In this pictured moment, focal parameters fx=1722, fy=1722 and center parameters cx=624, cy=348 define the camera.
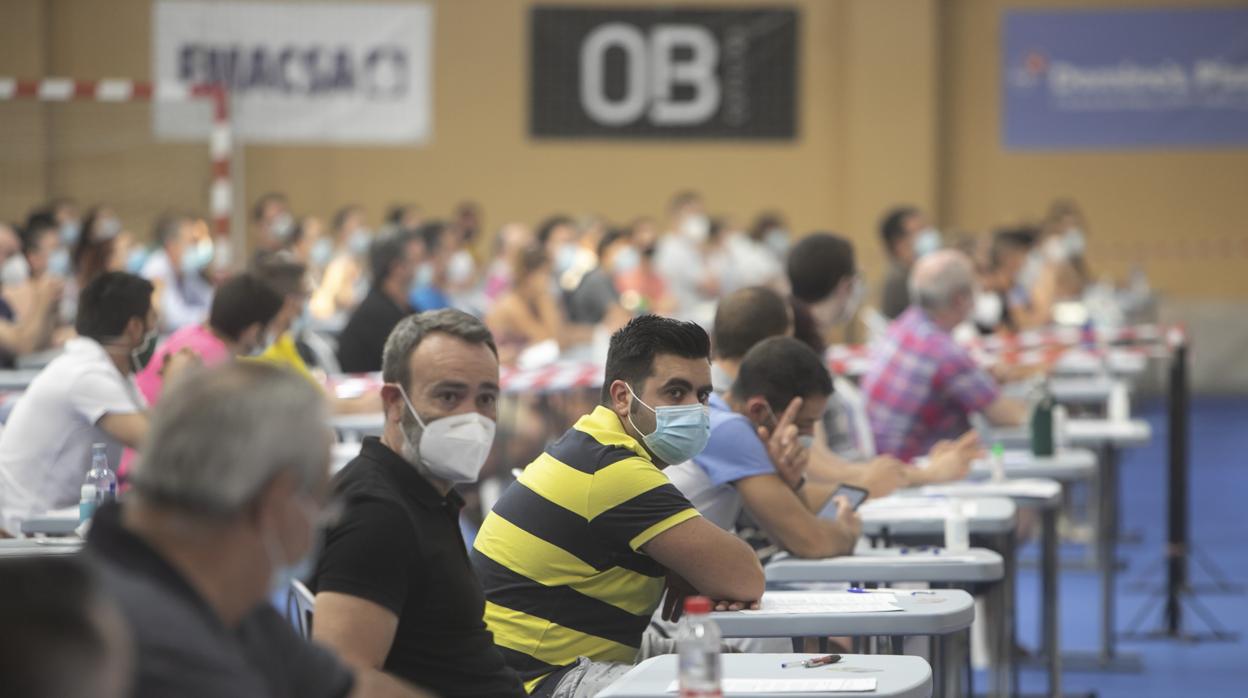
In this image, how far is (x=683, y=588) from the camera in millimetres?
3545

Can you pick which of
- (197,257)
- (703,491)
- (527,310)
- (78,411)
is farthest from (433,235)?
(703,491)

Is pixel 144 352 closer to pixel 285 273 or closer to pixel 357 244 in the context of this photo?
pixel 285 273

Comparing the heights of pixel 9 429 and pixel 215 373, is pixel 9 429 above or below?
below

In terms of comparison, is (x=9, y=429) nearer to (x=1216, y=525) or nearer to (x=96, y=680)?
(x=96, y=680)

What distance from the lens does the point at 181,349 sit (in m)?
5.80

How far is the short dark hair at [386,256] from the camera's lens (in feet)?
26.8

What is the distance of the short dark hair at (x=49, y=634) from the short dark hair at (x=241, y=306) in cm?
446

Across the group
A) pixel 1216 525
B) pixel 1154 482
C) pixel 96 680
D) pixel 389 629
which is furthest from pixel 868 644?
pixel 1154 482

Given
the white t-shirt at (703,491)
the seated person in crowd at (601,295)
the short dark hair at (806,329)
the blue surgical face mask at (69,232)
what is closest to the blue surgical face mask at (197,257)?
the blue surgical face mask at (69,232)

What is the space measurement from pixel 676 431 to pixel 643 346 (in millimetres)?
194

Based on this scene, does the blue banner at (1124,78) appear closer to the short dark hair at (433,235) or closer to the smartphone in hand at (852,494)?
the short dark hair at (433,235)

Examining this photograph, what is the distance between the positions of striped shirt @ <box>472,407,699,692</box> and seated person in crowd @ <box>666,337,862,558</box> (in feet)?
1.90

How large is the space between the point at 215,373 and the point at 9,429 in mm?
3373

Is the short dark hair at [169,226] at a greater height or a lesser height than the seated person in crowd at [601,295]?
greater
